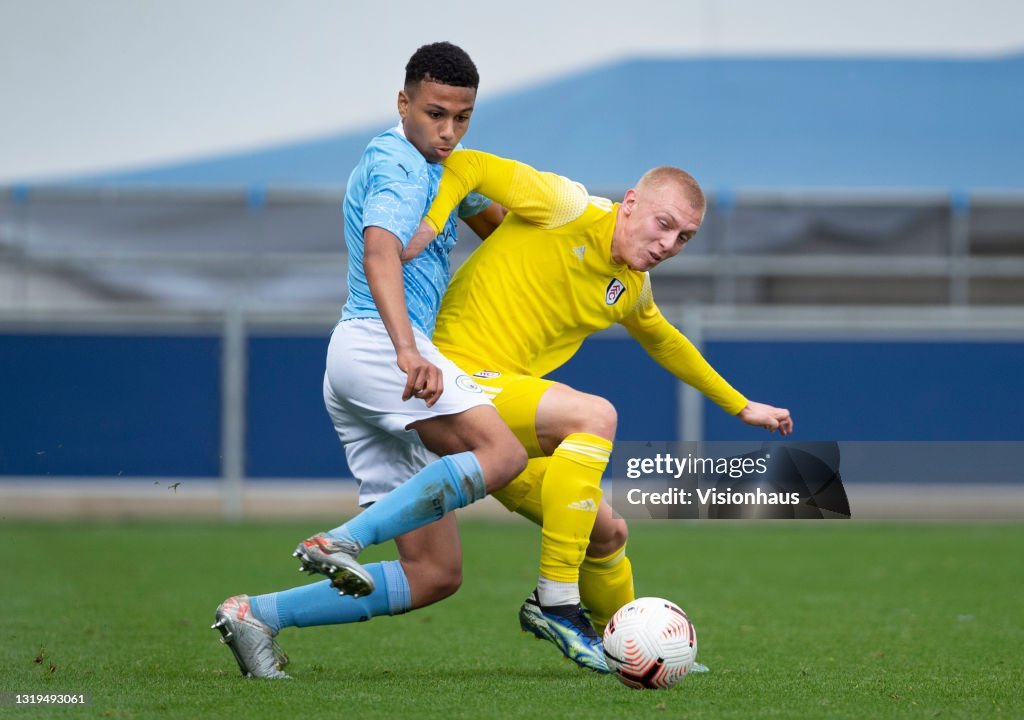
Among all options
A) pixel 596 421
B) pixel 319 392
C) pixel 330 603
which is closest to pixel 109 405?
pixel 319 392

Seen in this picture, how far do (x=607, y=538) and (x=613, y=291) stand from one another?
2.66 feet

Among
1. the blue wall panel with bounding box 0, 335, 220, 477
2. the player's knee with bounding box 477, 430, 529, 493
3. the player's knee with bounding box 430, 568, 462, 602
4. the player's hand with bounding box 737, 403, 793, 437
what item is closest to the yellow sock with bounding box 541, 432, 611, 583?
the player's knee with bounding box 477, 430, 529, 493

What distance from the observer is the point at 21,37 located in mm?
5676

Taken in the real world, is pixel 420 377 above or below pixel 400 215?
below

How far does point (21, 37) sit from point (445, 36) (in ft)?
28.7

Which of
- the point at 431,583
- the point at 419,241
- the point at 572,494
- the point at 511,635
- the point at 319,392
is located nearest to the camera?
the point at 419,241

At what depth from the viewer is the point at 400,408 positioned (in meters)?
4.59

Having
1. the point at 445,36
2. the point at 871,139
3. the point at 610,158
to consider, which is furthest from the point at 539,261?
the point at 871,139

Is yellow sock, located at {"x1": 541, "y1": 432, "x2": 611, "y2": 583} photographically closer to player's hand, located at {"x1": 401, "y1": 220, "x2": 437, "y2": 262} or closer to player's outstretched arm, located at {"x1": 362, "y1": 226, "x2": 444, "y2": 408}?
player's outstretched arm, located at {"x1": 362, "y1": 226, "x2": 444, "y2": 408}

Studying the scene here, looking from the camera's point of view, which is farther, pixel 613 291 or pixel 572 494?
pixel 613 291

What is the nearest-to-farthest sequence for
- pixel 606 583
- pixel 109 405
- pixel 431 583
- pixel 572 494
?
pixel 572 494 → pixel 431 583 → pixel 606 583 → pixel 109 405

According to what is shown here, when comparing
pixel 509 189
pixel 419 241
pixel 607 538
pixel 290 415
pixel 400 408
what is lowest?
pixel 290 415

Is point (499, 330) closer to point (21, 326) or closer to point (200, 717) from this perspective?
point (200, 717)

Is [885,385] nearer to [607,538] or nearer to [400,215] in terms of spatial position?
[607,538]
